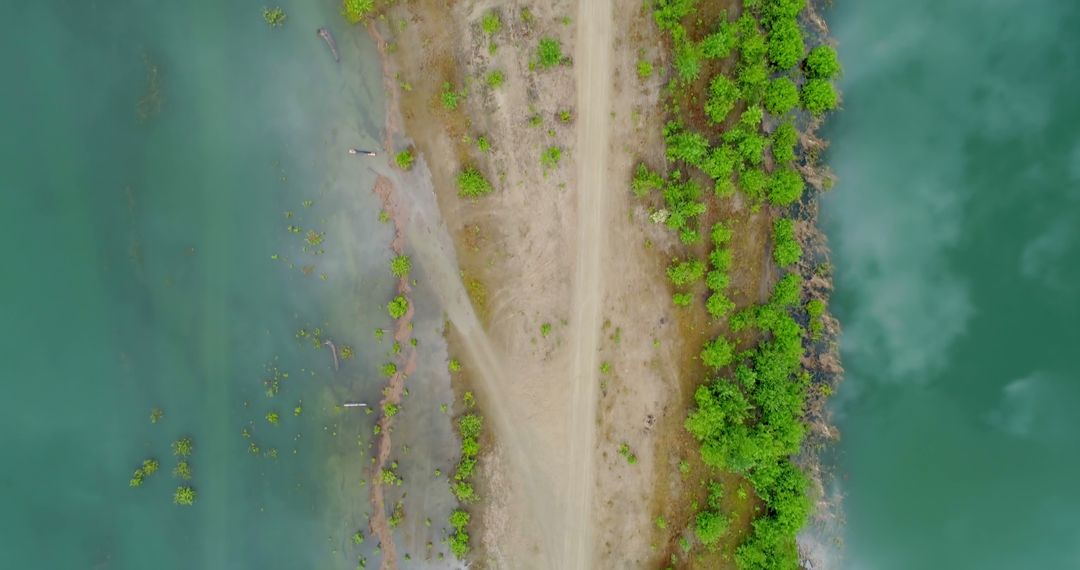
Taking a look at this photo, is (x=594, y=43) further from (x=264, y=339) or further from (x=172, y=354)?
(x=172, y=354)

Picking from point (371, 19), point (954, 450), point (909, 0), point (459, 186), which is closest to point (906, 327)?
Result: point (954, 450)

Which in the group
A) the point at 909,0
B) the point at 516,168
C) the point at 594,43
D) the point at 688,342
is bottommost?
the point at 688,342

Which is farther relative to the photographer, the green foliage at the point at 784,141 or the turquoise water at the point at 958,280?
the turquoise water at the point at 958,280

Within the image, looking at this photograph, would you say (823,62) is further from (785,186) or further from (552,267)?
(552,267)

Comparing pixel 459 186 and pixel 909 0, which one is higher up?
pixel 909 0

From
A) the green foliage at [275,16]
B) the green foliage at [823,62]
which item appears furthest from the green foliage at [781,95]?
the green foliage at [275,16]

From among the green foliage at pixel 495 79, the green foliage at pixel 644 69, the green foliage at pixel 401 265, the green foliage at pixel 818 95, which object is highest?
the green foliage at pixel 818 95

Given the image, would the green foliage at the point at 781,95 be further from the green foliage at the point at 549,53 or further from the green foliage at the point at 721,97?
the green foliage at the point at 549,53

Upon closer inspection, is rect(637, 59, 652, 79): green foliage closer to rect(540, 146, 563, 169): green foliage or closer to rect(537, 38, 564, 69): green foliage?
rect(537, 38, 564, 69): green foliage
